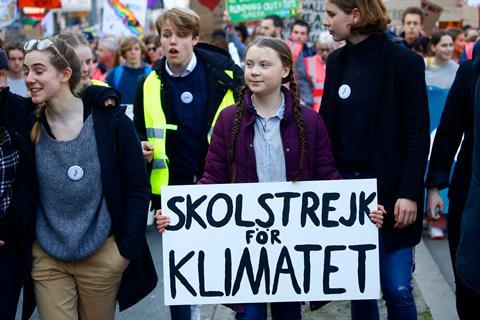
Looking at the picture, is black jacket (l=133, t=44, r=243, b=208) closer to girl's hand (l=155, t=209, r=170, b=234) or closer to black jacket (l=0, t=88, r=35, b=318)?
girl's hand (l=155, t=209, r=170, b=234)

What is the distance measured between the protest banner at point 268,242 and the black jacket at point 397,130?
248 millimetres

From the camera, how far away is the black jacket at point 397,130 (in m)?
4.18

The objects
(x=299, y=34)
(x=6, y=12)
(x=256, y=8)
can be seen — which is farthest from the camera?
(x=256, y=8)

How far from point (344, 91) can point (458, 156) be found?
650 mm

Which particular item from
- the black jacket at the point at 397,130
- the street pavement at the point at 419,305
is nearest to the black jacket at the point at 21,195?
the black jacket at the point at 397,130

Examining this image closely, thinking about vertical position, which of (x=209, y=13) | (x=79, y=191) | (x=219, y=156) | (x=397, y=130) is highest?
(x=209, y=13)

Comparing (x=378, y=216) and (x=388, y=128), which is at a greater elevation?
(x=388, y=128)

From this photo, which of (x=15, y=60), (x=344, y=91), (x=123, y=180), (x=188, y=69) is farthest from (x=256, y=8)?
(x=123, y=180)

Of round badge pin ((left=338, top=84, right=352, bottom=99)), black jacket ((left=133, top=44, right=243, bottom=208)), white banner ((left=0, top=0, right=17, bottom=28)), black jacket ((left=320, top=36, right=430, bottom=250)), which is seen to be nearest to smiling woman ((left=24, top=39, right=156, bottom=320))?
black jacket ((left=133, top=44, right=243, bottom=208))

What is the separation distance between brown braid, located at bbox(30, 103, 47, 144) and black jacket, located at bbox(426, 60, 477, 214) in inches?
73.9

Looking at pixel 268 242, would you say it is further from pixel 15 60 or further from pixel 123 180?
pixel 15 60

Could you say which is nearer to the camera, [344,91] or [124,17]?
[344,91]

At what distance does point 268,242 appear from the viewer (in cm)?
401

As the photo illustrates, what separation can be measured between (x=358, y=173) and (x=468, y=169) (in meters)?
0.57
